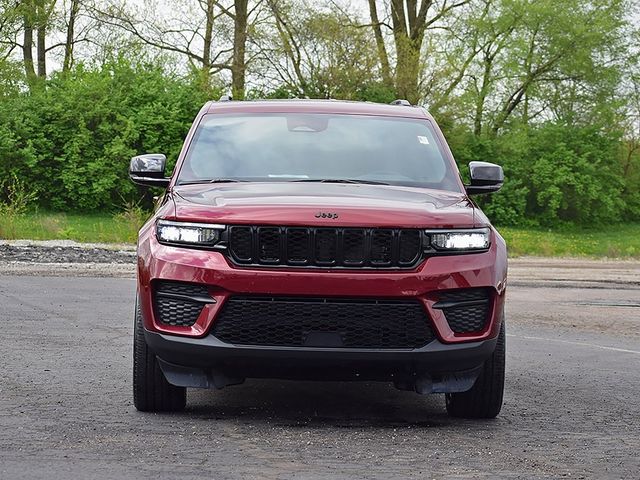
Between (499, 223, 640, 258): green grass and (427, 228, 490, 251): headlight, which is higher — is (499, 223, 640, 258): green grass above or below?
below

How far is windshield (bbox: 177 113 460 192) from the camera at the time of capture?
719 cm

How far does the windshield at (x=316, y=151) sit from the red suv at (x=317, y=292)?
0.52 metres

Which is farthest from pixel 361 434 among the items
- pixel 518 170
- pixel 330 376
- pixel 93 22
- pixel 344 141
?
pixel 518 170

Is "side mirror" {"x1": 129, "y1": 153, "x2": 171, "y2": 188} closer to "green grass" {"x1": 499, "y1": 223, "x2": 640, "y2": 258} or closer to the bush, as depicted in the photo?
"green grass" {"x1": 499, "y1": 223, "x2": 640, "y2": 258}

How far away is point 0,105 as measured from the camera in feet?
139

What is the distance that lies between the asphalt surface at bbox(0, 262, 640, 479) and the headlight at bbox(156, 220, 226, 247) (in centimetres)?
97

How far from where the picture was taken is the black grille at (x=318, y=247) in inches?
239

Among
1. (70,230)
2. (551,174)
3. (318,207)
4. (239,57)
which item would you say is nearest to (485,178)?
(318,207)

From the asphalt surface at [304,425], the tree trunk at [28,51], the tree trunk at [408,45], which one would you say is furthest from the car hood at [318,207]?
the tree trunk at [28,51]

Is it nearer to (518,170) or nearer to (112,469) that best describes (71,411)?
(112,469)

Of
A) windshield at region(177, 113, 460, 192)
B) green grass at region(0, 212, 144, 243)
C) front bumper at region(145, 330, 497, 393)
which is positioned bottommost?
green grass at region(0, 212, 144, 243)

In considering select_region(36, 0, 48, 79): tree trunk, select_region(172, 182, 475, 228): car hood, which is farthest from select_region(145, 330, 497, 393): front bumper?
select_region(36, 0, 48, 79): tree trunk

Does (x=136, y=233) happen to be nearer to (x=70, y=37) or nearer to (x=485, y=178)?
(x=70, y=37)

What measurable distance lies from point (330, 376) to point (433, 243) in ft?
2.87
